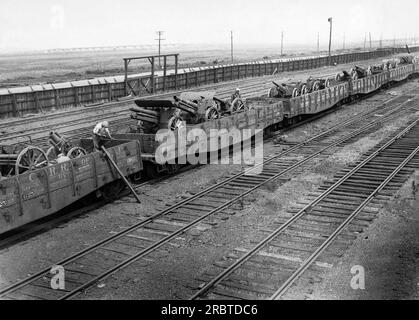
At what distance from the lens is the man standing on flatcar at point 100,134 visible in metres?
14.5

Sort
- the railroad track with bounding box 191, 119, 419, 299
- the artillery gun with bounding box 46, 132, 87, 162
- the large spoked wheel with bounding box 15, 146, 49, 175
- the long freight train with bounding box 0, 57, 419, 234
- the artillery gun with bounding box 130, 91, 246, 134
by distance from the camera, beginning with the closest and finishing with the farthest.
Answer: the railroad track with bounding box 191, 119, 419, 299
the long freight train with bounding box 0, 57, 419, 234
the large spoked wheel with bounding box 15, 146, 49, 175
the artillery gun with bounding box 46, 132, 87, 162
the artillery gun with bounding box 130, 91, 246, 134

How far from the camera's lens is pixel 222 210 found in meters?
13.1

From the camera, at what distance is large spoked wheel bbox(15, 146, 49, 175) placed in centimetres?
1195

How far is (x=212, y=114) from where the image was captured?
18.9 m

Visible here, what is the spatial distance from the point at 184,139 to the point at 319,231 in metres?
6.43

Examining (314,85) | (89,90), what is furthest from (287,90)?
(89,90)

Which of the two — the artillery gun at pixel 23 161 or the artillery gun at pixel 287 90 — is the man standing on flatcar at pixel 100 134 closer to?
the artillery gun at pixel 23 161

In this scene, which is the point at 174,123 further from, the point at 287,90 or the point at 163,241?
the point at 287,90

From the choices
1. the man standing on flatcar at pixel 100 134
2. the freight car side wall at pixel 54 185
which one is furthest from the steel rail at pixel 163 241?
the man standing on flatcar at pixel 100 134

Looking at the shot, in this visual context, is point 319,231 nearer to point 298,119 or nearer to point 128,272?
point 128,272

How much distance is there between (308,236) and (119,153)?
5906 mm

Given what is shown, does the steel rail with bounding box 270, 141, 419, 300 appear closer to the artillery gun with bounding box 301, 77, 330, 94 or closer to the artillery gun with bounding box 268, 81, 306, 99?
the artillery gun with bounding box 268, 81, 306, 99

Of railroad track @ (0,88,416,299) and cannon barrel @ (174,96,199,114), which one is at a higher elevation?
cannon barrel @ (174,96,199,114)

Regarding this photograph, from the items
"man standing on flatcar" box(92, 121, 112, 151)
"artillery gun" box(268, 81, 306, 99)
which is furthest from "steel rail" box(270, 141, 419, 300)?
"artillery gun" box(268, 81, 306, 99)
